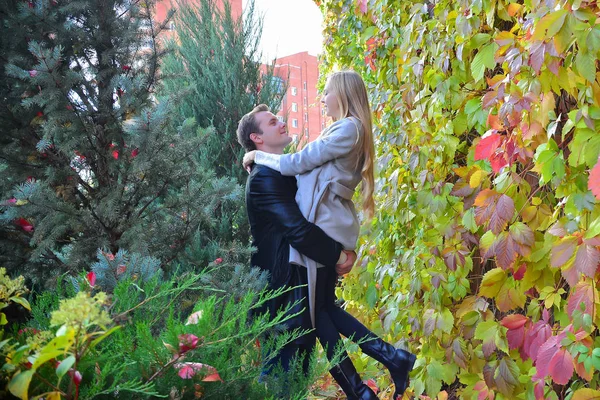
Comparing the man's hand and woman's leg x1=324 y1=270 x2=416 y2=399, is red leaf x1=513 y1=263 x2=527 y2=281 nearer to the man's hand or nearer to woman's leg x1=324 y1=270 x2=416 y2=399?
woman's leg x1=324 y1=270 x2=416 y2=399

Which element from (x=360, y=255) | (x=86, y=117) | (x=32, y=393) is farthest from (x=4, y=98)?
(x=360, y=255)

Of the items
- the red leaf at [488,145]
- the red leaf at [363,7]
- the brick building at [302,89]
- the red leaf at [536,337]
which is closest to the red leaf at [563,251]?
the red leaf at [536,337]

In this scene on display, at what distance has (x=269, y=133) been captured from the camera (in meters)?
2.73

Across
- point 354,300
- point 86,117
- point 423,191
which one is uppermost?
point 86,117

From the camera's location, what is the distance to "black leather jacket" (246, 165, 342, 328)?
247 cm

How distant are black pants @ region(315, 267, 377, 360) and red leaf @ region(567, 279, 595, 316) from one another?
3.37 ft

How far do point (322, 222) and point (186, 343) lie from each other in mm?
1644

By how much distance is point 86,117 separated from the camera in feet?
6.88

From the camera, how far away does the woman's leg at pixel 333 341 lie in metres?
2.47

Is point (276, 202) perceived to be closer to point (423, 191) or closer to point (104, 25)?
point (423, 191)

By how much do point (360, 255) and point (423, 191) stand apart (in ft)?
3.41

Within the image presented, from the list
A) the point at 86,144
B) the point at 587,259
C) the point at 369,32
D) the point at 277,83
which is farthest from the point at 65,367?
the point at 277,83

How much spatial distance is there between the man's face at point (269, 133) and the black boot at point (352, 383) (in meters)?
0.99

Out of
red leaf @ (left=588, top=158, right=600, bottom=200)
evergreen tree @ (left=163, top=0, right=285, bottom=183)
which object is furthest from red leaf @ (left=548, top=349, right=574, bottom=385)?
evergreen tree @ (left=163, top=0, right=285, bottom=183)
